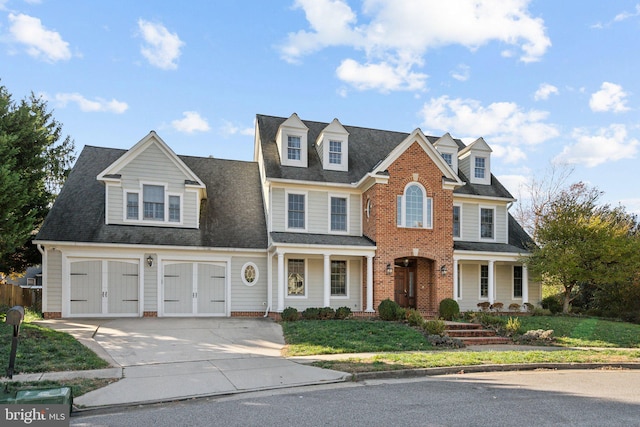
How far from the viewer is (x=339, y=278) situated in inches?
789

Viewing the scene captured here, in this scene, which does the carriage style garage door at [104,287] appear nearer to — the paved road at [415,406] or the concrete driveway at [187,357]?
the concrete driveway at [187,357]

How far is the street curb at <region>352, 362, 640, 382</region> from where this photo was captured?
9758 mm

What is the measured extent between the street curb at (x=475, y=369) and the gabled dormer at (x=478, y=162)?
1253 centimetres

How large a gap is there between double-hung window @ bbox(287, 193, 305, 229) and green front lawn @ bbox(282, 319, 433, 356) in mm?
4513

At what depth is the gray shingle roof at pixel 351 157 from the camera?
20.1 m

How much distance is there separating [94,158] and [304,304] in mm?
11555

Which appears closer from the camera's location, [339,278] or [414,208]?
[414,208]

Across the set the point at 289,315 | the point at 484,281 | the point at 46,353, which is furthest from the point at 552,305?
the point at 46,353

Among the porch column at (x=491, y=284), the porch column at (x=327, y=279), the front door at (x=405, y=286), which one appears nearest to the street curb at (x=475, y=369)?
the porch column at (x=327, y=279)

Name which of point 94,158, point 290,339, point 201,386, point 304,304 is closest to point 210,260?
point 304,304

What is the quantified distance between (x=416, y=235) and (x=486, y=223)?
5.14 m

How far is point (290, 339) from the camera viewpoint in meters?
14.4

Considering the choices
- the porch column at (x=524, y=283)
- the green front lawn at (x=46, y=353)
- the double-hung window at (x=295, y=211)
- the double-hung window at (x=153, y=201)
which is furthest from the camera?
the porch column at (x=524, y=283)

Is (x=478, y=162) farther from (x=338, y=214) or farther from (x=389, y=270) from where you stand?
(x=389, y=270)
